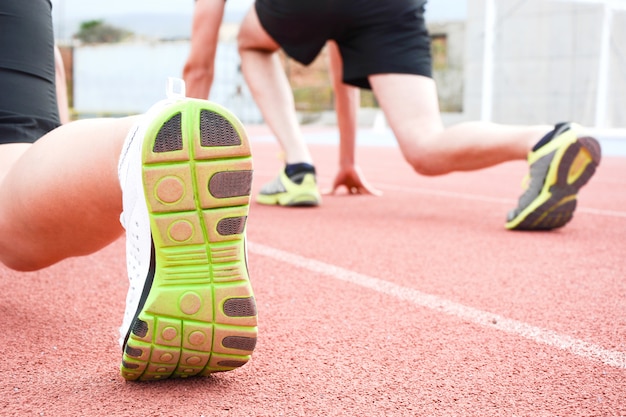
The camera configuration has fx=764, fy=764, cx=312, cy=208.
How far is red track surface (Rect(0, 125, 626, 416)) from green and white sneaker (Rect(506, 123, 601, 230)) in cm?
14

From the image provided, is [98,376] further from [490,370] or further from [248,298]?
[490,370]

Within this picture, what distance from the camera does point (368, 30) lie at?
3.48 metres

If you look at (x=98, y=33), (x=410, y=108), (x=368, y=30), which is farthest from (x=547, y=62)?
(x=98, y=33)

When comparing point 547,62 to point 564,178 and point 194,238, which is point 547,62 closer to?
point 564,178

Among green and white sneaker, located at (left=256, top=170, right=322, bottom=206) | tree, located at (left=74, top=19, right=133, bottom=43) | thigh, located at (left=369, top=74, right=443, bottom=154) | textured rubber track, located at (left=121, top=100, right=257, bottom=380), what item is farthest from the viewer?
tree, located at (left=74, top=19, right=133, bottom=43)

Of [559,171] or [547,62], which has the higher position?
[547,62]

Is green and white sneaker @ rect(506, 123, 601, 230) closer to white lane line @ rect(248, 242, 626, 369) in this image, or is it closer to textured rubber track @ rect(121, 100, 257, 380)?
white lane line @ rect(248, 242, 626, 369)

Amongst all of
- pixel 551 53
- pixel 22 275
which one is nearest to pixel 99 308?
pixel 22 275

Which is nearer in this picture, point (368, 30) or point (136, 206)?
point (136, 206)

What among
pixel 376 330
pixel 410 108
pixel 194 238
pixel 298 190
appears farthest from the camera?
pixel 298 190

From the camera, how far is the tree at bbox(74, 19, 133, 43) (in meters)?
72.1

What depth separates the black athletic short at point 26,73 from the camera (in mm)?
1798

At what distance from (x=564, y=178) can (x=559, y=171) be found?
44mm

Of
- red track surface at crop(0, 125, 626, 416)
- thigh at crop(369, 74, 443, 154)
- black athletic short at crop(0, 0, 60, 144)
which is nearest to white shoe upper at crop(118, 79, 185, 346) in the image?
red track surface at crop(0, 125, 626, 416)
